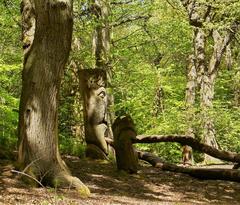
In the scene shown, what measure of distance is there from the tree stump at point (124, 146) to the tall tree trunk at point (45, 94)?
233 centimetres

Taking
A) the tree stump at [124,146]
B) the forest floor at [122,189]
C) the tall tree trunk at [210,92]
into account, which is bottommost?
the forest floor at [122,189]

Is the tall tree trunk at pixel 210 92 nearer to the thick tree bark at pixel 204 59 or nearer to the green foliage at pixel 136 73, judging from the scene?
the thick tree bark at pixel 204 59

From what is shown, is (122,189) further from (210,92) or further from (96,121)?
(210,92)

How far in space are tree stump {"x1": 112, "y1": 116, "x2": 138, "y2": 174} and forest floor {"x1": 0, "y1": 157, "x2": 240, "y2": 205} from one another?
0.75ft

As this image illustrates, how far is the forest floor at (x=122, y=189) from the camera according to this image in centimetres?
651

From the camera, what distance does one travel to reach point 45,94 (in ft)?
24.5

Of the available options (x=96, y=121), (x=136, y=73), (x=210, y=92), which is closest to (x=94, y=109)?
(x=96, y=121)

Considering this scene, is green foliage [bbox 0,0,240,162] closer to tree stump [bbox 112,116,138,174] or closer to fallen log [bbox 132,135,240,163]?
fallen log [bbox 132,135,240,163]

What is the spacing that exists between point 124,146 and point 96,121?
216 cm

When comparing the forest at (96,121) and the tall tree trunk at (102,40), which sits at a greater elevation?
the tall tree trunk at (102,40)

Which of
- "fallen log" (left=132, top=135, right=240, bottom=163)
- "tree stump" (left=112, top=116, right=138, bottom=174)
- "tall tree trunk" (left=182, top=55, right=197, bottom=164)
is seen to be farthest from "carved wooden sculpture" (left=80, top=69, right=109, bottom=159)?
"tall tree trunk" (left=182, top=55, right=197, bottom=164)

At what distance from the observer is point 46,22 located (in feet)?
24.2

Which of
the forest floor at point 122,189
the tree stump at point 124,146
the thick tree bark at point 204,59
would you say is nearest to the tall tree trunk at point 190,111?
the thick tree bark at point 204,59

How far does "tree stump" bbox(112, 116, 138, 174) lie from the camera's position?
31.8 ft
